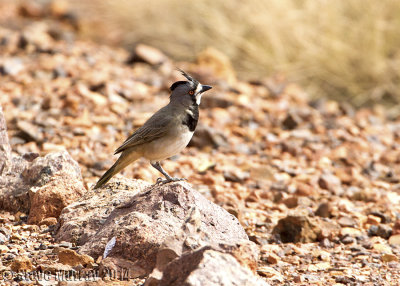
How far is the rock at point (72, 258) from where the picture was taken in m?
3.26

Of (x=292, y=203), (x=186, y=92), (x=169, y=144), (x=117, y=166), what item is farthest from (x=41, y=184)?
(x=292, y=203)

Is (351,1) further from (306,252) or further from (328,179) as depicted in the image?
(306,252)

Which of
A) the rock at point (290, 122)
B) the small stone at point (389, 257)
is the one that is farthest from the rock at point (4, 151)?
the rock at point (290, 122)

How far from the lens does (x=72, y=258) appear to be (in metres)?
3.27

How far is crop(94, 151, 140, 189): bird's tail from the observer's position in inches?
158

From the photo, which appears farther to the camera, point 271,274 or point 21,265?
point 271,274

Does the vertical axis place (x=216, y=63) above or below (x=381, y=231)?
above

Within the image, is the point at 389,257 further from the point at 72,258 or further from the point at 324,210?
the point at 72,258

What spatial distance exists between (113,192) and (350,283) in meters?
1.53

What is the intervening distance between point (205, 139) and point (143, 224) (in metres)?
3.28

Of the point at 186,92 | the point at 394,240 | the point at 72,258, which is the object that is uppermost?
the point at 186,92

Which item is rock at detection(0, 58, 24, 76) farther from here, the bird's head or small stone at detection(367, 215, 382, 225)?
small stone at detection(367, 215, 382, 225)

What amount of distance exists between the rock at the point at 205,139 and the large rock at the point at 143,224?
2521 mm

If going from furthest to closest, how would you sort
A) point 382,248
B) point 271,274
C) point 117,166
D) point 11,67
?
point 11,67 → point 382,248 → point 117,166 → point 271,274
